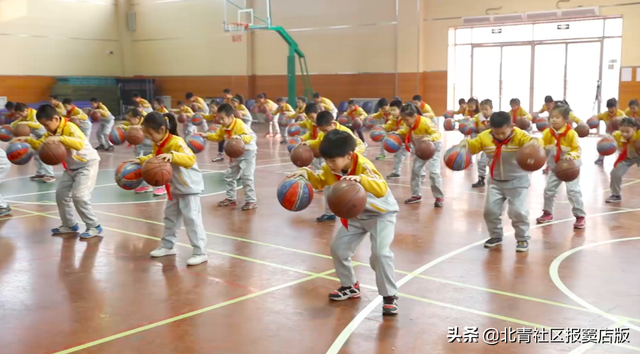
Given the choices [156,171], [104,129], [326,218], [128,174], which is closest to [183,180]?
[156,171]

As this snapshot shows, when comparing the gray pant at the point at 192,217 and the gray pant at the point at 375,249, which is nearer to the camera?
the gray pant at the point at 375,249

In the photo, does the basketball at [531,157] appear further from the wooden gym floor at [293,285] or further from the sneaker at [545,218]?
the sneaker at [545,218]

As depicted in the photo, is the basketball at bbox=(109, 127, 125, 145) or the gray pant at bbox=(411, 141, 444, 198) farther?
the basketball at bbox=(109, 127, 125, 145)

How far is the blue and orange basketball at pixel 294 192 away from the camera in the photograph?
5.87 m

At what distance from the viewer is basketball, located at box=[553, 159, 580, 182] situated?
26.4 ft

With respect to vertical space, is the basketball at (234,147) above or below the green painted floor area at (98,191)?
above

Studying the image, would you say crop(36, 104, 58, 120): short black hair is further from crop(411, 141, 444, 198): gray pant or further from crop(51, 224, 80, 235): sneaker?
crop(411, 141, 444, 198): gray pant

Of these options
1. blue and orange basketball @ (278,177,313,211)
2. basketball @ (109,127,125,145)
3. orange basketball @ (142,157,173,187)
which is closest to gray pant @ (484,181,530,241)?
blue and orange basketball @ (278,177,313,211)

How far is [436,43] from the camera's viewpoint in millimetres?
27547

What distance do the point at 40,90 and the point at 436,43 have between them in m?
20.2

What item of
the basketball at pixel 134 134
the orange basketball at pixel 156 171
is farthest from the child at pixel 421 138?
the orange basketball at pixel 156 171

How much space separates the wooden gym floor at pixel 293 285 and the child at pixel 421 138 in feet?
1.53

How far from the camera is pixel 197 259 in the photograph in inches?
287

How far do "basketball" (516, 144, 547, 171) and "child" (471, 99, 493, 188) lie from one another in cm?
539
